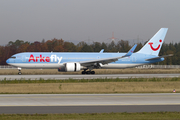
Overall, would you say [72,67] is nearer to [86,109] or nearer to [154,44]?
[154,44]

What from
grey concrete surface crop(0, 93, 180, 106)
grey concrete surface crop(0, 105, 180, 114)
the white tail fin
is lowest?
grey concrete surface crop(0, 93, 180, 106)

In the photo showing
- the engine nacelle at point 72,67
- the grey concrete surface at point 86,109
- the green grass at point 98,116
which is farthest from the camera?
the engine nacelle at point 72,67

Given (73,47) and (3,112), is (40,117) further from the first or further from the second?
(73,47)

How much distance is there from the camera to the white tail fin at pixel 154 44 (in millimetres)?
44781

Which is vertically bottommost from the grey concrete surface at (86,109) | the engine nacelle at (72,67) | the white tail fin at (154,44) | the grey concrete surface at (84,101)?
the grey concrete surface at (84,101)

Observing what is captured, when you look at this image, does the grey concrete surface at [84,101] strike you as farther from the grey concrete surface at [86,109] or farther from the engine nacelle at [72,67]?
the engine nacelle at [72,67]

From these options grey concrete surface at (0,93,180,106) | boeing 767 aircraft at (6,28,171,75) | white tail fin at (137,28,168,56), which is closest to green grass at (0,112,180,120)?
grey concrete surface at (0,93,180,106)

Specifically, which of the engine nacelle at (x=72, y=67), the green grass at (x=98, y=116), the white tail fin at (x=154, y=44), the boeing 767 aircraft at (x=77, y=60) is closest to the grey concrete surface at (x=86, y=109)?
the green grass at (x=98, y=116)

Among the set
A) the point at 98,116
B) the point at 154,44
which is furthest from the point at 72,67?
the point at 98,116

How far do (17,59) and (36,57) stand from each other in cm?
301

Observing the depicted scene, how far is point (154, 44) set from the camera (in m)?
45.1

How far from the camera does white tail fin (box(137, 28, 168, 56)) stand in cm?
4478

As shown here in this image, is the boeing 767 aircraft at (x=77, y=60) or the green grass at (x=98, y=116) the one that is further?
the boeing 767 aircraft at (x=77, y=60)

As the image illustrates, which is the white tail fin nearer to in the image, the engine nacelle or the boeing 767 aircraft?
the boeing 767 aircraft
